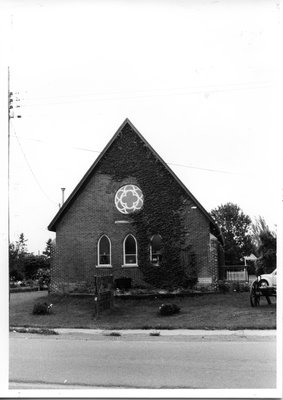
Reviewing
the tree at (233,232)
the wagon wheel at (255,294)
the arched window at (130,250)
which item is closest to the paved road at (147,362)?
the wagon wheel at (255,294)

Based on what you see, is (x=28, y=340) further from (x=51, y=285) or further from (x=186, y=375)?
(x=51, y=285)

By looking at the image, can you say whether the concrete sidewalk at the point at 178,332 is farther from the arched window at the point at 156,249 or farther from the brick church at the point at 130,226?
the arched window at the point at 156,249

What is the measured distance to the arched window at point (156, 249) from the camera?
2084 centimetres

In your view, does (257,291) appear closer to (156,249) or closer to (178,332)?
(178,332)

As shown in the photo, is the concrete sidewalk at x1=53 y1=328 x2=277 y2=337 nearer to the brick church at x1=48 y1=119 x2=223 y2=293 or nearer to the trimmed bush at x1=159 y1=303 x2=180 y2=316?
the trimmed bush at x1=159 y1=303 x2=180 y2=316

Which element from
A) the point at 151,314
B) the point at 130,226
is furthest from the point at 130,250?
the point at 151,314

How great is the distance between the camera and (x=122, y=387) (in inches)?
261

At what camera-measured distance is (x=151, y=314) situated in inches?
619

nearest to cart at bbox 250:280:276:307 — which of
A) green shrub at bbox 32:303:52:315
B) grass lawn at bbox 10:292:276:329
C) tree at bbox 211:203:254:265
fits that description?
grass lawn at bbox 10:292:276:329

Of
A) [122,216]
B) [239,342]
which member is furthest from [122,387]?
[122,216]

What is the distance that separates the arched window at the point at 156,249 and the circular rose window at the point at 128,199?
5.25 feet

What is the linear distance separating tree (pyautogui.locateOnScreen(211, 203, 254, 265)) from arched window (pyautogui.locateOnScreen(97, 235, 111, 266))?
6867 millimetres

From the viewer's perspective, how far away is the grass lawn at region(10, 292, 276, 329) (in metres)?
13.1

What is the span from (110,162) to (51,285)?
592 centimetres
